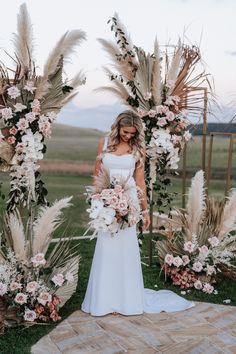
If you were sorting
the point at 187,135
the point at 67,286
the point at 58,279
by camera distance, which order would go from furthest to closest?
the point at 187,135 → the point at 67,286 → the point at 58,279

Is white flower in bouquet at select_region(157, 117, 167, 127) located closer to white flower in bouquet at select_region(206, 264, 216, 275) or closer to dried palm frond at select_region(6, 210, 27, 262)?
white flower in bouquet at select_region(206, 264, 216, 275)

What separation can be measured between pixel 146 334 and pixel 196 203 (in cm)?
167

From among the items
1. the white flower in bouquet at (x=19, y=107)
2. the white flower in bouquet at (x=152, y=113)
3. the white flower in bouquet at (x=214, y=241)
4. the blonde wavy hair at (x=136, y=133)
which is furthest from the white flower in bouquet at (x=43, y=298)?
the white flower in bouquet at (x=152, y=113)

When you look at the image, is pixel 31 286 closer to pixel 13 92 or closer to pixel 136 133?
pixel 136 133

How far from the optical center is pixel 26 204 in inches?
198

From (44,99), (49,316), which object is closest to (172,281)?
(49,316)

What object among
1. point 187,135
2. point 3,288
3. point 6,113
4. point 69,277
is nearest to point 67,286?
point 69,277

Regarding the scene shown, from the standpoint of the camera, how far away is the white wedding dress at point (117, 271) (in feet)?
14.3

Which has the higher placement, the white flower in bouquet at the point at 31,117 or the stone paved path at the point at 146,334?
the white flower in bouquet at the point at 31,117

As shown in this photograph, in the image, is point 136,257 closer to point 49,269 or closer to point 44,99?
point 49,269

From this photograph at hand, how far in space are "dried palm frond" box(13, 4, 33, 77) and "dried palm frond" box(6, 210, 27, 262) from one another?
154cm

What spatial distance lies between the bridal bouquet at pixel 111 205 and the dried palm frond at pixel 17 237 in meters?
0.57

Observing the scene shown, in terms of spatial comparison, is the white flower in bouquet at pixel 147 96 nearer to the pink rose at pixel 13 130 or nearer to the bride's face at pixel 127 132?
the bride's face at pixel 127 132

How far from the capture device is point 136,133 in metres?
4.37
